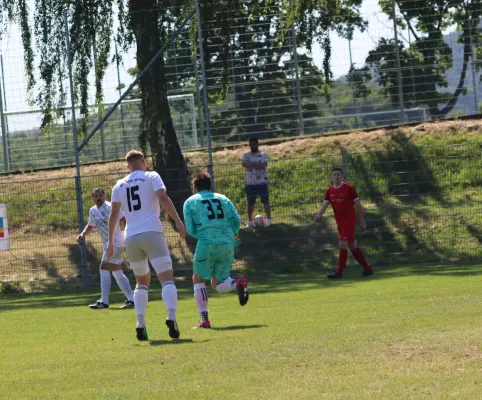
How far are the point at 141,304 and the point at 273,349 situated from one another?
2.37 m

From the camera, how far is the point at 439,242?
73.4 feet

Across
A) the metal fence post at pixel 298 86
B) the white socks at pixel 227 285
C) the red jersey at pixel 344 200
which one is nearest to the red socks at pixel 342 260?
the red jersey at pixel 344 200

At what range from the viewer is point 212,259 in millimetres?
12422

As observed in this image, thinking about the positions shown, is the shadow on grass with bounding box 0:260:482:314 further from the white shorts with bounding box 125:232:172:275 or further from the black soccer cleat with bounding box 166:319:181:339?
the black soccer cleat with bounding box 166:319:181:339

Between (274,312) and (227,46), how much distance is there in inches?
491

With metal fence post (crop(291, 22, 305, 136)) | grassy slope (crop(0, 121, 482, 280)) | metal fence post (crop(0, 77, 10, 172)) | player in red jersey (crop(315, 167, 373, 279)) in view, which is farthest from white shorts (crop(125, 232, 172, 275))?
metal fence post (crop(0, 77, 10, 172))

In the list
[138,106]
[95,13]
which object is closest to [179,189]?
[138,106]

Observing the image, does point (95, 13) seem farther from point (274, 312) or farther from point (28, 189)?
point (274, 312)

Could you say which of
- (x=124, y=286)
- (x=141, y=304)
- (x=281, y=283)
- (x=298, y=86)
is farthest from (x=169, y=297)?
(x=298, y=86)

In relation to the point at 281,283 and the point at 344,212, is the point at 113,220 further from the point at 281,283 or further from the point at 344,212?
the point at 344,212

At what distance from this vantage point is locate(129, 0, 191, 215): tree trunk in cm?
2334

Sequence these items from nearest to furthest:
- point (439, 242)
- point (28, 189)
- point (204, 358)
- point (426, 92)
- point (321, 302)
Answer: point (204, 358) < point (321, 302) < point (439, 242) < point (28, 189) < point (426, 92)

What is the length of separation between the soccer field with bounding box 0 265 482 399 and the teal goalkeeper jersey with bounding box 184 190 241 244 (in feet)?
3.42

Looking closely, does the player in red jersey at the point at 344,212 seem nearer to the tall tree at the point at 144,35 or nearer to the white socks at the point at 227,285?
the tall tree at the point at 144,35
